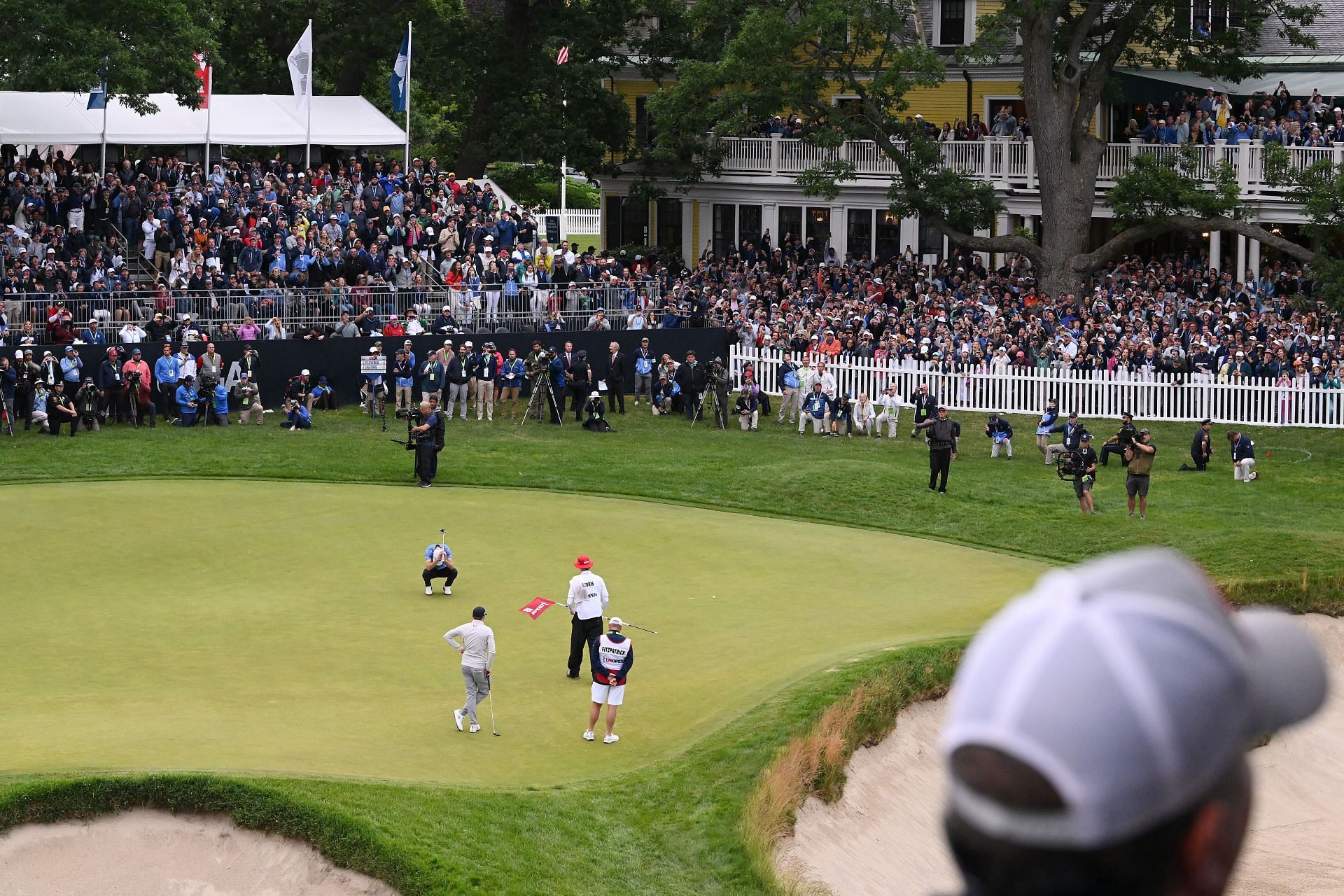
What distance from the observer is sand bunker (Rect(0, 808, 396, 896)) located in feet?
47.0

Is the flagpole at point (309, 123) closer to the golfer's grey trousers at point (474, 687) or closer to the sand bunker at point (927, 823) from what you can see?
the golfer's grey trousers at point (474, 687)

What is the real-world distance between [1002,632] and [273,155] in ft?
204

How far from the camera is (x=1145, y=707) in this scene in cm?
181

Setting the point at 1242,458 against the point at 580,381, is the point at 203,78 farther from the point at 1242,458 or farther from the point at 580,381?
the point at 1242,458

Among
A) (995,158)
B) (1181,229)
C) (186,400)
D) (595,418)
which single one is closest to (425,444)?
(595,418)

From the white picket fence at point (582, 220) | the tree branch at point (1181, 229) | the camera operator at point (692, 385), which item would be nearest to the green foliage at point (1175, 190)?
the tree branch at point (1181, 229)

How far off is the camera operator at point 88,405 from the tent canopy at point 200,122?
1193 centimetres

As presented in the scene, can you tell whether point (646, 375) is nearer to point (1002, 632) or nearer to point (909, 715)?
point (909, 715)

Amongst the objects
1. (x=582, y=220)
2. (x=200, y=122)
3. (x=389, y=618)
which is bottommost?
(x=389, y=618)

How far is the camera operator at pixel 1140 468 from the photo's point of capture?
28.6 m

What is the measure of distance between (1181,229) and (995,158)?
23.3ft

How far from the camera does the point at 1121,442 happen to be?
30734 mm

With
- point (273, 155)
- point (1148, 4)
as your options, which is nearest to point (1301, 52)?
point (1148, 4)

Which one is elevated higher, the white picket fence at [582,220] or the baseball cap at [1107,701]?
the white picket fence at [582,220]
